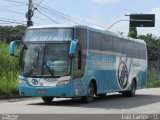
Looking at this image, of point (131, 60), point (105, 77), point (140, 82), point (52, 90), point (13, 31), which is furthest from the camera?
point (13, 31)

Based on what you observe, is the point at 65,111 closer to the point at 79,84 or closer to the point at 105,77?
the point at 79,84

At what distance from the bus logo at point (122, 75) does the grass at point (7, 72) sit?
604 centimetres

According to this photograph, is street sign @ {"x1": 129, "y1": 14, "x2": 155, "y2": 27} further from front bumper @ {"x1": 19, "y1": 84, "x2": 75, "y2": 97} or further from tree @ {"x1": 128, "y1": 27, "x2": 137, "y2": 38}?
front bumper @ {"x1": 19, "y1": 84, "x2": 75, "y2": 97}

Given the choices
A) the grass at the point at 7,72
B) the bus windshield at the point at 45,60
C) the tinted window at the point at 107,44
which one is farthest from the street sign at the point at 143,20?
the bus windshield at the point at 45,60

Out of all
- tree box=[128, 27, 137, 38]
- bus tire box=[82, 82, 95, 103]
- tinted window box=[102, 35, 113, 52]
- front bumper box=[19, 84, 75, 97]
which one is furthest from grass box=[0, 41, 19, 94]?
tree box=[128, 27, 137, 38]

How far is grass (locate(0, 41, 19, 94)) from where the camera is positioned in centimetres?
2843

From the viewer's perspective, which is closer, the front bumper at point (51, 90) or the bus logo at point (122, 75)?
the front bumper at point (51, 90)

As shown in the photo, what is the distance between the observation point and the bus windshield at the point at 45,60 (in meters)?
19.9

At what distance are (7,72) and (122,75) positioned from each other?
8.43 metres

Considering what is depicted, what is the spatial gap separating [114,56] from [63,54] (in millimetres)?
5848

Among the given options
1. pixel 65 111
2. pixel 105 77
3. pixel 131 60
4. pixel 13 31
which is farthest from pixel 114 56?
pixel 13 31

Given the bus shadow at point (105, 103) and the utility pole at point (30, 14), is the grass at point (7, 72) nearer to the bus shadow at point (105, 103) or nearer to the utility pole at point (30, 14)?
the bus shadow at point (105, 103)

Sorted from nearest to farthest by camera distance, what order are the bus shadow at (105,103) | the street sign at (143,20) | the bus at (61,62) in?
the bus at (61,62), the bus shadow at (105,103), the street sign at (143,20)

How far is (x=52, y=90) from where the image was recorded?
1977 cm
